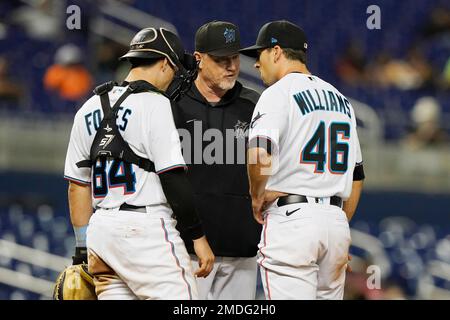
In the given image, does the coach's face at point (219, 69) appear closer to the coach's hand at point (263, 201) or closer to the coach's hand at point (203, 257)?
the coach's hand at point (263, 201)

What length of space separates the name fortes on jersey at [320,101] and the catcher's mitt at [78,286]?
137cm

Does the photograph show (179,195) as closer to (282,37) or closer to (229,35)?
(282,37)

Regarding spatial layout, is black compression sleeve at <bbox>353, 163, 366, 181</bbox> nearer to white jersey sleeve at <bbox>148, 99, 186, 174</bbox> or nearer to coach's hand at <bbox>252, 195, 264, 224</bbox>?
coach's hand at <bbox>252, 195, 264, 224</bbox>

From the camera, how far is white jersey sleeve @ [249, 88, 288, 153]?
176 inches

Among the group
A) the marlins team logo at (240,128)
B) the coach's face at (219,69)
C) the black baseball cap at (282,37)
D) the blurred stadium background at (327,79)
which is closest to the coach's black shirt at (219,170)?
the marlins team logo at (240,128)

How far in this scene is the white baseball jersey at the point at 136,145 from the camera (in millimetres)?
4262

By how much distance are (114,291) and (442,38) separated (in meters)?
8.97

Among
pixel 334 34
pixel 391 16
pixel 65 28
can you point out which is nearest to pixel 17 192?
pixel 65 28

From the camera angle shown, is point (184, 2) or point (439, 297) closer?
point (439, 297)

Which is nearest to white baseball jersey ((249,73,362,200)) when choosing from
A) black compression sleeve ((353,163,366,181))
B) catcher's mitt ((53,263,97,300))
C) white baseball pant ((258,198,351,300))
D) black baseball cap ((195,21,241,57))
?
white baseball pant ((258,198,351,300))

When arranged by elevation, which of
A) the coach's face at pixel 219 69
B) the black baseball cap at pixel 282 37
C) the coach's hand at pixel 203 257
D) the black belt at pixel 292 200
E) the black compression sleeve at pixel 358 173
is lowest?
the coach's hand at pixel 203 257

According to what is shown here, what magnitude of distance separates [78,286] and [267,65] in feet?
4.87

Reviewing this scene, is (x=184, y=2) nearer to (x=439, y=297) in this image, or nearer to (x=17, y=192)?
(x=17, y=192)

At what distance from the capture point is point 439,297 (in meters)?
8.95
